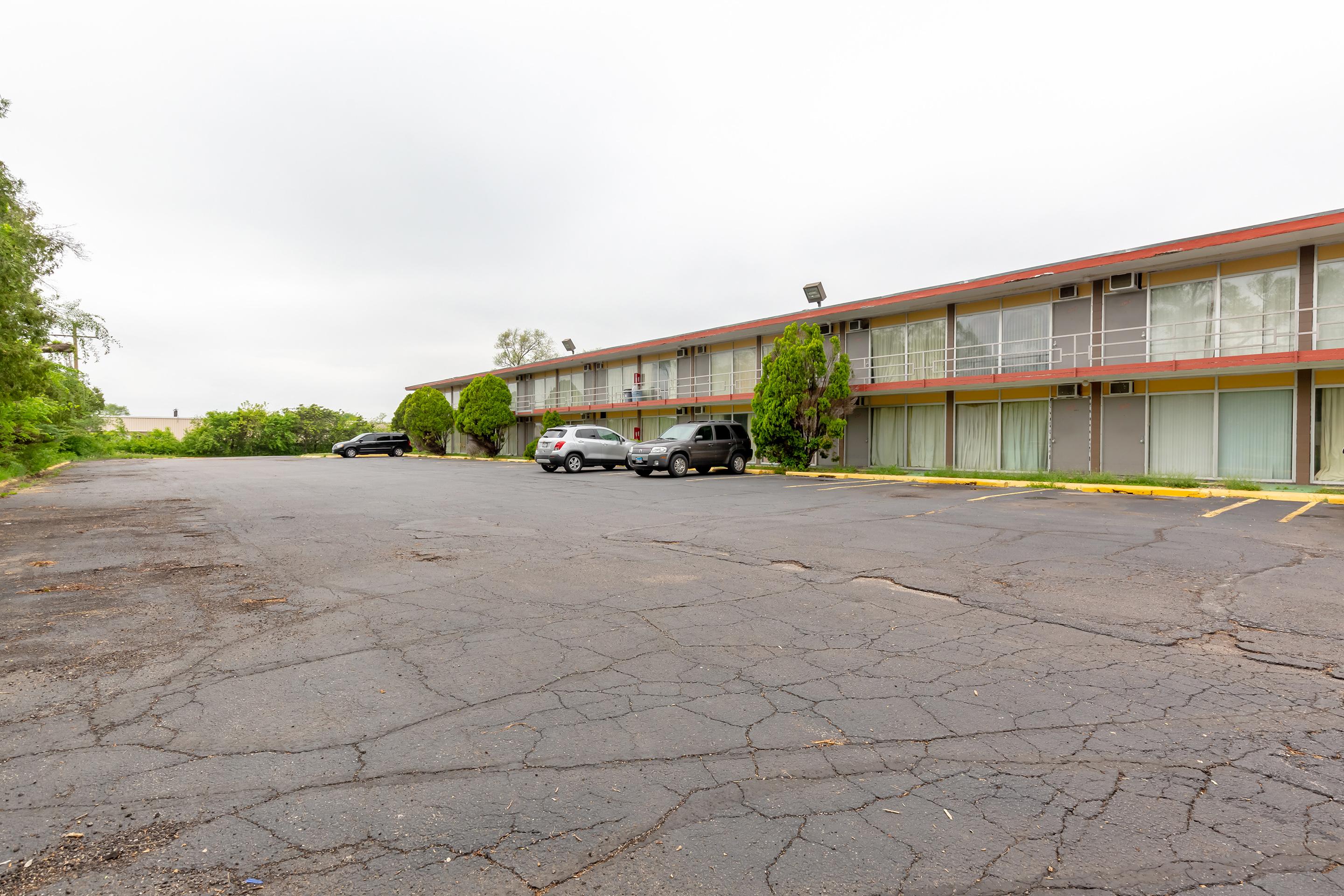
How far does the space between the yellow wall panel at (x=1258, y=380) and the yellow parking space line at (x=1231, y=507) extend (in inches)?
178

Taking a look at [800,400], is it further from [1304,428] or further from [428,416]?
[428,416]

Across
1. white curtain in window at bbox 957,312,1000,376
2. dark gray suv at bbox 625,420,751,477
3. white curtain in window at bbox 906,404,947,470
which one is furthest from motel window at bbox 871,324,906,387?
dark gray suv at bbox 625,420,751,477

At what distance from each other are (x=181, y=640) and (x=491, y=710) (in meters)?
2.91

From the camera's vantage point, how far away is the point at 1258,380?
17156 mm

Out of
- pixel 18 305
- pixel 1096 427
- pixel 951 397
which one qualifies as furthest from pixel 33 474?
pixel 1096 427

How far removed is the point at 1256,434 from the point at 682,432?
1534 cm

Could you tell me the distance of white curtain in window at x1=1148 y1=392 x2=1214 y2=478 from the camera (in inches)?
706

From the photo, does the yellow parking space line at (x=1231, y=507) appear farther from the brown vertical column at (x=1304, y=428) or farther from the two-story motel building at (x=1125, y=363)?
the two-story motel building at (x=1125, y=363)

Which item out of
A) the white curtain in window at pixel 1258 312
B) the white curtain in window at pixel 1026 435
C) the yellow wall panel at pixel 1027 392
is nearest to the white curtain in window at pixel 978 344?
the yellow wall panel at pixel 1027 392

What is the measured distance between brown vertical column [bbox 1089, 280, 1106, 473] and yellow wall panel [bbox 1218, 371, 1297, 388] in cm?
277

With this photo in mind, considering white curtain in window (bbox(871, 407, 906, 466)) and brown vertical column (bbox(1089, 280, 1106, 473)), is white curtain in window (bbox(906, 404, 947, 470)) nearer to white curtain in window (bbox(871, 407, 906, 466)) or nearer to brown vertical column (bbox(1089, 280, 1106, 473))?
white curtain in window (bbox(871, 407, 906, 466))

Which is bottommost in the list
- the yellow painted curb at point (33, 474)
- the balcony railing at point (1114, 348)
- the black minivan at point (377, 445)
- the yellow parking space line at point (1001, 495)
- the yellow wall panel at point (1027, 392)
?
the yellow parking space line at point (1001, 495)

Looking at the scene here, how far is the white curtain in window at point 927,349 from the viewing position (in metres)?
23.2

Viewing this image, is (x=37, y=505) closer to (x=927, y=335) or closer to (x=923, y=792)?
(x=923, y=792)
